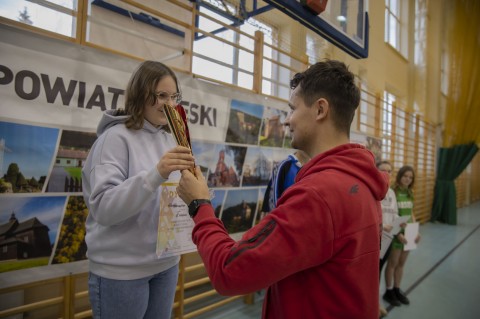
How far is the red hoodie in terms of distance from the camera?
1.98 ft

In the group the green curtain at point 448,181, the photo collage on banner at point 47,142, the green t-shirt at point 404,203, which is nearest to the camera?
the photo collage on banner at point 47,142

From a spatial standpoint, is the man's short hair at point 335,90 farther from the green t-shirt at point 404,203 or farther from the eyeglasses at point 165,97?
the green t-shirt at point 404,203

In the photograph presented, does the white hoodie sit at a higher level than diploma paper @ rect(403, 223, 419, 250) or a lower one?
higher

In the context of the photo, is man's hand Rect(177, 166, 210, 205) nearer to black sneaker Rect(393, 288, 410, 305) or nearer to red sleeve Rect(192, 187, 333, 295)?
red sleeve Rect(192, 187, 333, 295)

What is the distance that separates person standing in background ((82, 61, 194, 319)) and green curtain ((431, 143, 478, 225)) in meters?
7.15

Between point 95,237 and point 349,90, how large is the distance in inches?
36.1

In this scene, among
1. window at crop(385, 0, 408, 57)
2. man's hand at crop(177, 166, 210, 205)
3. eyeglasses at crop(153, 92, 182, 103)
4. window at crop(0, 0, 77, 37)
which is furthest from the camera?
window at crop(385, 0, 408, 57)

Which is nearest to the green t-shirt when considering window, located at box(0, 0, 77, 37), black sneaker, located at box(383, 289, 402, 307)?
black sneaker, located at box(383, 289, 402, 307)

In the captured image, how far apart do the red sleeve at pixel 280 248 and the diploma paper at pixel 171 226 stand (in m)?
0.38

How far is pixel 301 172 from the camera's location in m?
0.77

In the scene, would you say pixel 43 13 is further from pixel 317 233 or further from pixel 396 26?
pixel 396 26

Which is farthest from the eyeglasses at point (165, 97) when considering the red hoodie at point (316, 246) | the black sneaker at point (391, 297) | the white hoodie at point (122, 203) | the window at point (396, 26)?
the window at point (396, 26)

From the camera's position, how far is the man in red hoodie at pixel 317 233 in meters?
0.60

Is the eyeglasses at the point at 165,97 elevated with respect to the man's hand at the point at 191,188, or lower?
elevated
